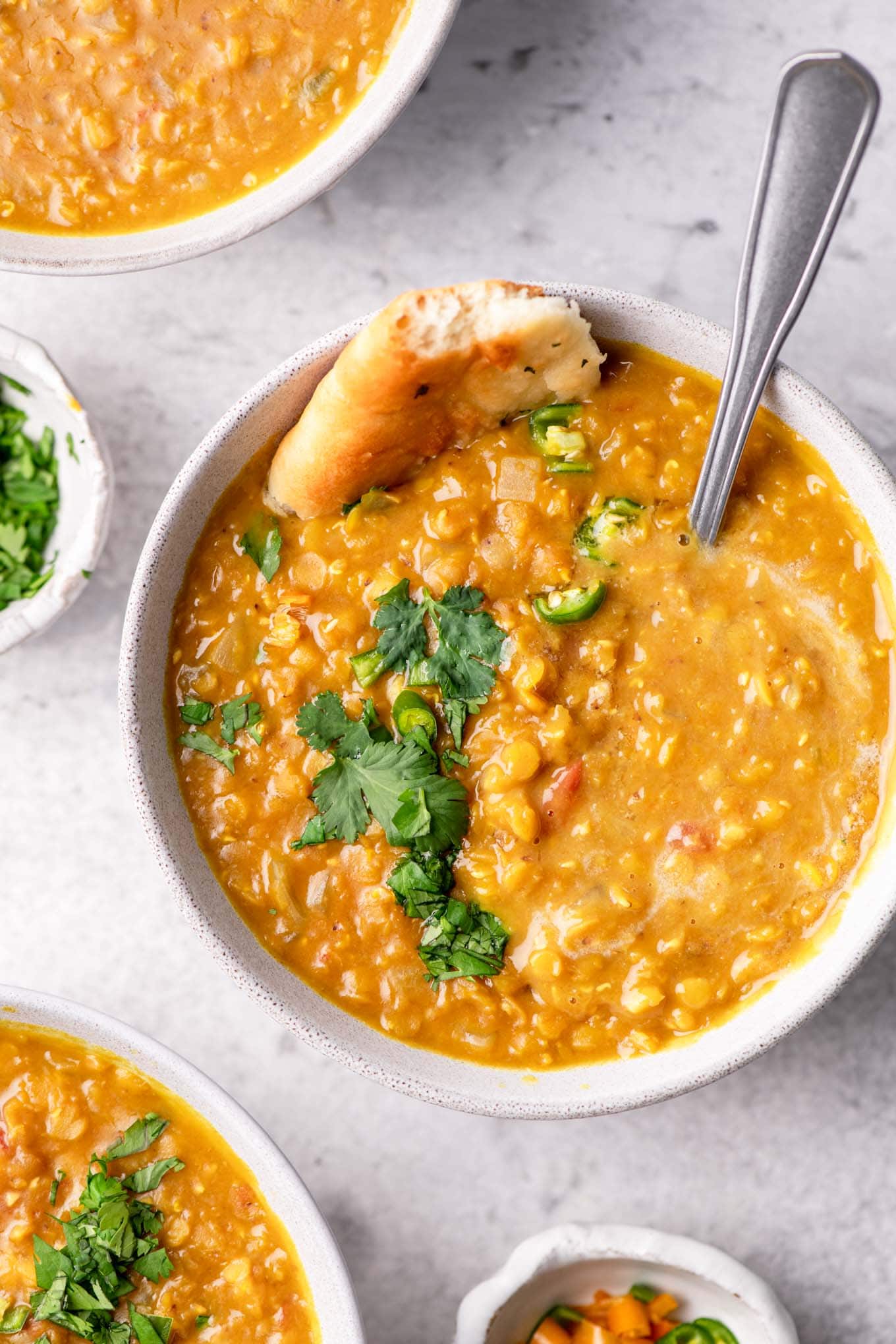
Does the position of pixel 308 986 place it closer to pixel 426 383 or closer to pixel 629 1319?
pixel 629 1319

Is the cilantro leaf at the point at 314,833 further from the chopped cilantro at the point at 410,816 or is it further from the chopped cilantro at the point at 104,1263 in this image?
the chopped cilantro at the point at 104,1263

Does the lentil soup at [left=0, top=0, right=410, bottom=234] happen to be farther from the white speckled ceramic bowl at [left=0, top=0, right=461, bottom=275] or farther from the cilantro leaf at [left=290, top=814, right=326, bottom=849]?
the cilantro leaf at [left=290, top=814, right=326, bottom=849]

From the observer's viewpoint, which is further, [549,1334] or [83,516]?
[83,516]

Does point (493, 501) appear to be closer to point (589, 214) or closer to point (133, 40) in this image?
point (589, 214)

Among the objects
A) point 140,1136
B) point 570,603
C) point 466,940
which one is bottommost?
point 140,1136

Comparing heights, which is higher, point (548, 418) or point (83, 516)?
point (548, 418)

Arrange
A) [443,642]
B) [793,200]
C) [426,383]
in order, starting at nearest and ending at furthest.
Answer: [793,200], [426,383], [443,642]

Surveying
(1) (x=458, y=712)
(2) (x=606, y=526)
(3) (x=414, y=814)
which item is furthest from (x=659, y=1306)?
(2) (x=606, y=526)
